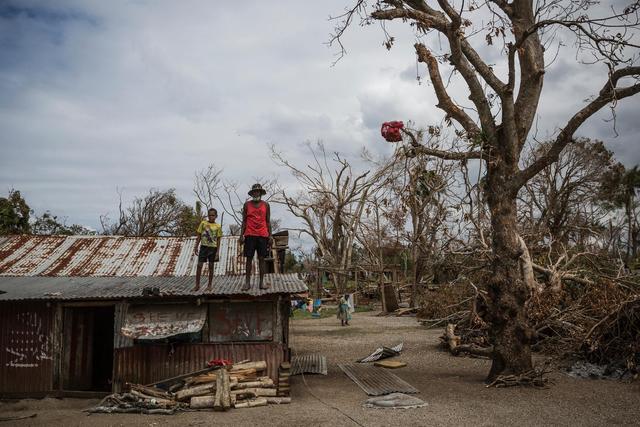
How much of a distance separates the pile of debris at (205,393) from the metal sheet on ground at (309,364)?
246 centimetres

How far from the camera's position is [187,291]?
10.9 metres

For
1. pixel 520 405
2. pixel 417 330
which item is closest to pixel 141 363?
pixel 520 405

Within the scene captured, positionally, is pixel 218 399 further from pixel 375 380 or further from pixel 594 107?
pixel 594 107

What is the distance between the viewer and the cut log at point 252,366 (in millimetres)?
10500

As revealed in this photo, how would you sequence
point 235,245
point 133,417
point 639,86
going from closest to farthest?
point 133,417, point 639,86, point 235,245

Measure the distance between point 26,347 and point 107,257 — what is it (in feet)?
14.2

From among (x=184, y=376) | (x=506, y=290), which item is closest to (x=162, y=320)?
(x=184, y=376)

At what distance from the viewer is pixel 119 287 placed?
11898 millimetres

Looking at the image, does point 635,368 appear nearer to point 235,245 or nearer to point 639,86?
point 639,86

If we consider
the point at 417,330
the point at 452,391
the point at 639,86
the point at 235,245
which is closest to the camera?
the point at 639,86

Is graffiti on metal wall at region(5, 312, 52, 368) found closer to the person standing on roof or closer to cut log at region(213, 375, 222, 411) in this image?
cut log at region(213, 375, 222, 411)

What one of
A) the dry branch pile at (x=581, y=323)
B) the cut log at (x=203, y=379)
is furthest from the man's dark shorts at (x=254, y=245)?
the dry branch pile at (x=581, y=323)

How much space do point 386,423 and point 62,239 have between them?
12742mm

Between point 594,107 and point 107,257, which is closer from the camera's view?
point 594,107
